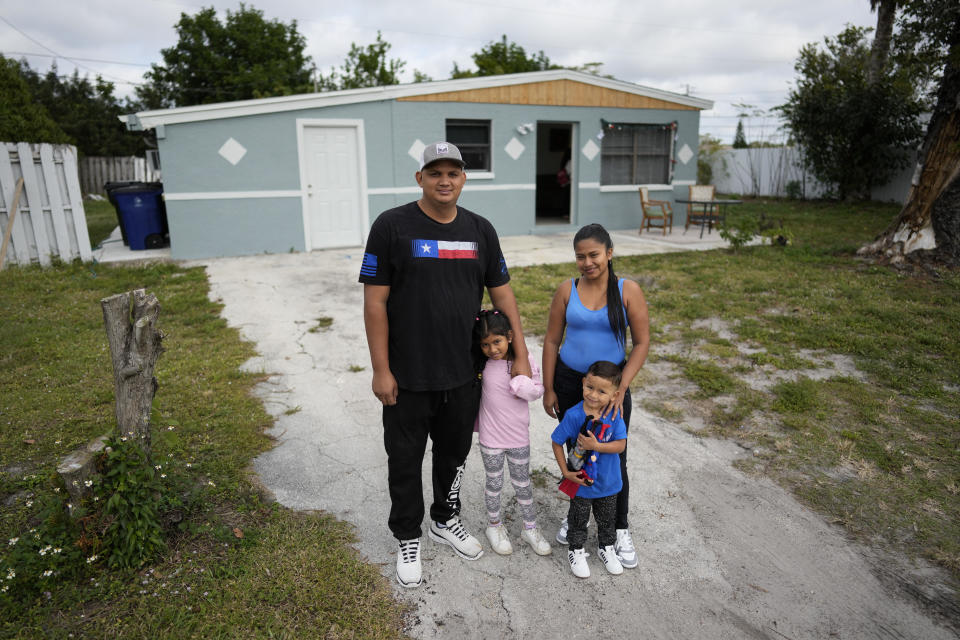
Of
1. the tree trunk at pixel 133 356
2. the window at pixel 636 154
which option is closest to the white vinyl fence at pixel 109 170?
the window at pixel 636 154

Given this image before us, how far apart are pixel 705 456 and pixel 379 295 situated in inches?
93.7

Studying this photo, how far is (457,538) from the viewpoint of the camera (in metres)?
2.68

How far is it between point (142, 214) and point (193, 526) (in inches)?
383

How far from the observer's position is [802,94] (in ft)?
53.5

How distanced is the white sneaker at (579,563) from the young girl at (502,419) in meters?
0.14

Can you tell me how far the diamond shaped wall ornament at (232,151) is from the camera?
9680 mm

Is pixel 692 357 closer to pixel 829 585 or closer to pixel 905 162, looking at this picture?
pixel 829 585

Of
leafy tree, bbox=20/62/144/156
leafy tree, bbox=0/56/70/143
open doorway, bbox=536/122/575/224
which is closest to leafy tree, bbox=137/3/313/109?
leafy tree, bbox=20/62/144/156

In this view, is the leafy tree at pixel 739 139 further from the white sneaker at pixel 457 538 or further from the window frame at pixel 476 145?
the white sneaker at pixel 457 538

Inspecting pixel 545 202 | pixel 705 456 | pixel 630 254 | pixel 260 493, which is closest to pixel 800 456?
pixel 705 456

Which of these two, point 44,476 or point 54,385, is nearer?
point 44,476

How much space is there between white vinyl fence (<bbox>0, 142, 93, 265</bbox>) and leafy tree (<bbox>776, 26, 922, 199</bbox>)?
1716 centimetres

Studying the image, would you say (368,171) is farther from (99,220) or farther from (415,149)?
(99,220)

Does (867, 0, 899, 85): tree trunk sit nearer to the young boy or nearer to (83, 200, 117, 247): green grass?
the young boy
